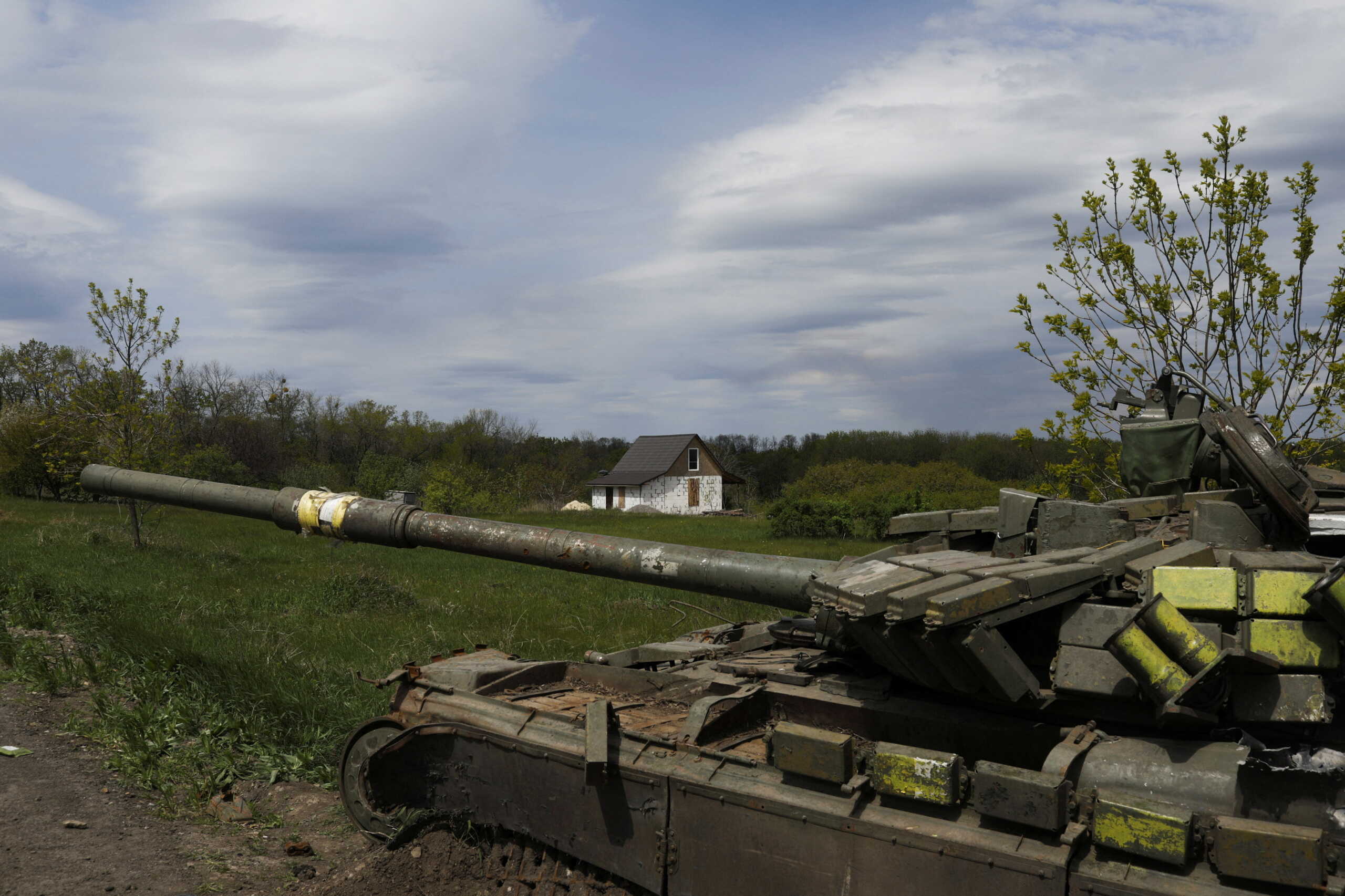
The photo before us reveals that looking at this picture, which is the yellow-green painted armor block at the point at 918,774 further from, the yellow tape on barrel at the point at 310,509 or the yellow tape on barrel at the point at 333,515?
the yellow tape on barrel at the point at 310,509

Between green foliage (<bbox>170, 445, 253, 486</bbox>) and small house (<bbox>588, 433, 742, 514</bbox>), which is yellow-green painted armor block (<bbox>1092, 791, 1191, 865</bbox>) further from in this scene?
small house (<bbox>588, 433, 742, 514</bbox>)

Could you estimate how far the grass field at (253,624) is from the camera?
319 inches

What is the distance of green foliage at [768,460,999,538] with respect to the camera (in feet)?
84.1

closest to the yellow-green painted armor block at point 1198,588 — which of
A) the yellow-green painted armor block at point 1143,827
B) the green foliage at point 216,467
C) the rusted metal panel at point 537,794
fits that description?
the yellow-green painted armor block at point 1143,827

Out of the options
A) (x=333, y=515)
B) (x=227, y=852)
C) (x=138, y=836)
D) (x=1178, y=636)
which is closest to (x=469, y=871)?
(x=227, y=852)

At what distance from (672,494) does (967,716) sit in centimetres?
4840

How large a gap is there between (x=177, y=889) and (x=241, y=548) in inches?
604

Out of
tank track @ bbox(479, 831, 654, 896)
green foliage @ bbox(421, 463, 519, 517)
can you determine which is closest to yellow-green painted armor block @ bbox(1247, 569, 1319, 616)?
tank track @ bbox(479, 831, 654, 896)

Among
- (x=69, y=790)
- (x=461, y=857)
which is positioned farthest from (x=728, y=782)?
(x=69, y=790)

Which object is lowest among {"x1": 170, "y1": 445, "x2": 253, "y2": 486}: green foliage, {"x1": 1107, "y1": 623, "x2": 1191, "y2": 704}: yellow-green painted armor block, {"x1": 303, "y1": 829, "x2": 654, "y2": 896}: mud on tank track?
{"x1": 303, "y1": 829, "x2": 654, "y2": 896}: mud on tank track

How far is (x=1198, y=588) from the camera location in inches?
144

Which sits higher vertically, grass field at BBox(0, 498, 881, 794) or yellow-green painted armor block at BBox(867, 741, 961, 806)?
yellow-green painted armor block at BBox(867, 741, 961, 806)

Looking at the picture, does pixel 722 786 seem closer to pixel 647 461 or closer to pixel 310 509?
pixel 310 509

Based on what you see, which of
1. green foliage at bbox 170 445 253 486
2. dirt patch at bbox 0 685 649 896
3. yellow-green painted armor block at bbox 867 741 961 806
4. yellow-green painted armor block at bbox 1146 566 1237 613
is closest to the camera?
yellow-green painted armor block at bbox 1146 566 1237 613
